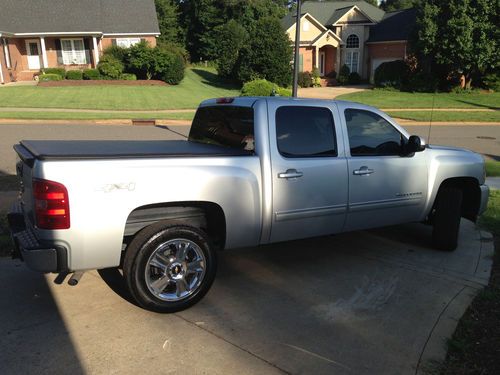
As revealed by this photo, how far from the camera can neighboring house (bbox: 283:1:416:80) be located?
41.8m

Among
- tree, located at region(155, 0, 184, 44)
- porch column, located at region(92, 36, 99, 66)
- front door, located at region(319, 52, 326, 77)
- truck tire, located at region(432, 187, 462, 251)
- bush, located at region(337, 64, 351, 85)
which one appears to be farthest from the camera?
tree, located at region(155, 0, 184, 44)

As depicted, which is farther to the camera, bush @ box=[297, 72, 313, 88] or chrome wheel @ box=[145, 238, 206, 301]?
bush @ box=[297, 72, 313, 88]

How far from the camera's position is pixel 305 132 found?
468 centimetres

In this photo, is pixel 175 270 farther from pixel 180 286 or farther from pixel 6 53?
pixel 6 53

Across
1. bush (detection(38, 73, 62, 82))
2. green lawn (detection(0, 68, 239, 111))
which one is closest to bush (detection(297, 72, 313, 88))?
green lawn (detection(0, 68, 239, 111))

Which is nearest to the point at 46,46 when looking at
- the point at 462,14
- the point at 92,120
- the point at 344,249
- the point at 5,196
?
the point at 92,120

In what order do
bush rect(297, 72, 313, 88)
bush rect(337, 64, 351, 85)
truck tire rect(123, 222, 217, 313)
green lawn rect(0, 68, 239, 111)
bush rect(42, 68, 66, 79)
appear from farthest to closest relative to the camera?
1. bush rect(337, 64, 351, 85)
2. bush rect(297, 72, 313, 88)
3. bush rect(42, 68, 66, 79)
4. green lawn rect(0, 68, 239, 111)
5. truck tire rect(123, 222, 217, 313)

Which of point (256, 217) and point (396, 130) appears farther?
point (396, 130)

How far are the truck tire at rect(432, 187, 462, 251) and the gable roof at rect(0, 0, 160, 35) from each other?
119ft

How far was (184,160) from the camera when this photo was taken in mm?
3908

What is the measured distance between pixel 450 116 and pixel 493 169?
12171mm

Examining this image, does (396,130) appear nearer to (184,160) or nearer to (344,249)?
(344,249)

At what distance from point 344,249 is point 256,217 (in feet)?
5.92

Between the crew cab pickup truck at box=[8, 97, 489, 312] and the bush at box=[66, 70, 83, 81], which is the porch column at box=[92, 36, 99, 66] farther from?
the crew cab pickup truck at box=[8, 97, 489, 312]
